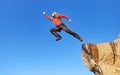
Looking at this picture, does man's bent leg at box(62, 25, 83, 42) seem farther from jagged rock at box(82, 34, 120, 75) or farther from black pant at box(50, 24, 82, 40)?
jagged rock at box(82, 34, 120, 75)

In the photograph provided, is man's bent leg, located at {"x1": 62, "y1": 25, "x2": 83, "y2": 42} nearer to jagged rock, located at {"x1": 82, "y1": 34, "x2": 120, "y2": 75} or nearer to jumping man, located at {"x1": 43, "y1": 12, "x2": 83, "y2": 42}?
jumping man, located at {"x1": 43, "y1": 12, "x2": 83, "y2": 42}

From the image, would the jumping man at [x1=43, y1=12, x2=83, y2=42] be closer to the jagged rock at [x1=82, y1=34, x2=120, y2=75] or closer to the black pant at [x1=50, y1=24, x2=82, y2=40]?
the black pant at [x1=50, y1=24, x2=82, y2=40]

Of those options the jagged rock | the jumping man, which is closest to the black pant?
the jumping man

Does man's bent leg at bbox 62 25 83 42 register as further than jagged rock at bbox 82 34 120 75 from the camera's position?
No

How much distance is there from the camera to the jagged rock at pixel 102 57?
159ft

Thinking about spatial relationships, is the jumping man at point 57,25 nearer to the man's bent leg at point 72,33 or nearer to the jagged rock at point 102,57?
the man's bent leg at point 72,33

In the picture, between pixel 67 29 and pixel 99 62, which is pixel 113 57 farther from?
pixel 67 29

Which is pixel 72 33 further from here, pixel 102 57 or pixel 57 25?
pixel 102 57

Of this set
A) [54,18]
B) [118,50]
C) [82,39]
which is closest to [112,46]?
[118,50]

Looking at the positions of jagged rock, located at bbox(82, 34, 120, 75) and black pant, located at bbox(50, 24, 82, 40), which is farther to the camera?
jagged rock, located at bbox(82, 34, 120, 75)

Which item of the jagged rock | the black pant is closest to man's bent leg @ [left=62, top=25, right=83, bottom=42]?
the black pant

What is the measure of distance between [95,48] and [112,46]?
1992 mm

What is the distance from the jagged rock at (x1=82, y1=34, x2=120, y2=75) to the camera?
159 ft

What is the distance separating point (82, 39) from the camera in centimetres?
4712
